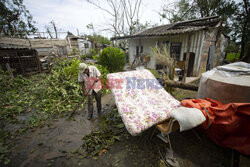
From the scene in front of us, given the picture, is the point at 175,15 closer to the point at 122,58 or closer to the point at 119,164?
the point at 122,58

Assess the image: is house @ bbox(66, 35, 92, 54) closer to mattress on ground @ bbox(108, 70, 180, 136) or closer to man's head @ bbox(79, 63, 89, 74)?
man's head @ bbox(79, 63, 89, 74)

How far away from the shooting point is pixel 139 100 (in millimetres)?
3006

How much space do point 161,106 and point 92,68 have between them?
2.34m

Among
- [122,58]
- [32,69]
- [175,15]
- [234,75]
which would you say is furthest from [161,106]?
[175,15]

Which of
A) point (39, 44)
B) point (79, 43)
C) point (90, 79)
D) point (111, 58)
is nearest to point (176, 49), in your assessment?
point (111, 58)

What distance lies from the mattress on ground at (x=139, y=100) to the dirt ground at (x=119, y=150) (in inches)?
24.1

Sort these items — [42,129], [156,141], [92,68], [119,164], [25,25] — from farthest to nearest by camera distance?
[25,25] < [92,68] < [42,129] < [156,141] < [119,164]

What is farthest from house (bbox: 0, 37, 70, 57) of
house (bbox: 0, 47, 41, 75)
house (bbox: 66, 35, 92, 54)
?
house (bbox: 0, 47, 41, 75)

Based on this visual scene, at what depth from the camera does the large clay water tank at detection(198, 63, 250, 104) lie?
241 cm

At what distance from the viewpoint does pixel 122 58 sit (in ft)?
24.7

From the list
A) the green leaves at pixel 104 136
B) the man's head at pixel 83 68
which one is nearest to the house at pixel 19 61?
the man's head at pixel 83 68

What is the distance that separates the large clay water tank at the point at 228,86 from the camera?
2.41 metres

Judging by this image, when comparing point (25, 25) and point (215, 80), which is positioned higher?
point (25, 25)

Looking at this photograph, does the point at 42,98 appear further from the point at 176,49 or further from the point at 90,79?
the point at 176,49
